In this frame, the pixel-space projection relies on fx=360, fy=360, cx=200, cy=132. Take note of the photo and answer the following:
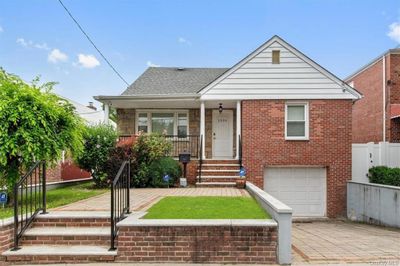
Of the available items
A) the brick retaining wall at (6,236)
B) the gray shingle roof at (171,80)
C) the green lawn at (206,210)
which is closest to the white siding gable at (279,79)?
the gray shingle roof at (171,80)

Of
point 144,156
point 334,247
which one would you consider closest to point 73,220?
point 334,247

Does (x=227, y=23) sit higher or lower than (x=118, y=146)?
higher

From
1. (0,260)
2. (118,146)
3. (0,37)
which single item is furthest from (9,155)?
(0,37)

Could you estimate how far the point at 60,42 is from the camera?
16.7 metres

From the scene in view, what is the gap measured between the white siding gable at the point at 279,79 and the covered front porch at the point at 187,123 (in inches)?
61.5

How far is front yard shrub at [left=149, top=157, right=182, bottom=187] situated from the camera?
12.8m

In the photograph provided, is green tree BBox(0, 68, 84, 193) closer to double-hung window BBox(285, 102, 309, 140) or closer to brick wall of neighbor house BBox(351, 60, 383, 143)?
double-hung window BBox(285, 102, 309, 140)

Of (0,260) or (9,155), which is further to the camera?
(9,155)

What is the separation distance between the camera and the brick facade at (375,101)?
17.5 m

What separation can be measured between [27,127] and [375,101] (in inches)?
687

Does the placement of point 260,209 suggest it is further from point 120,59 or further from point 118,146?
point 120,59

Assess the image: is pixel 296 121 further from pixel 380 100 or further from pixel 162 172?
pixel 380 100

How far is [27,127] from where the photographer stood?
26.1 ft

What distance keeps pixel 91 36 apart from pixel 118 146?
628 centimetres
